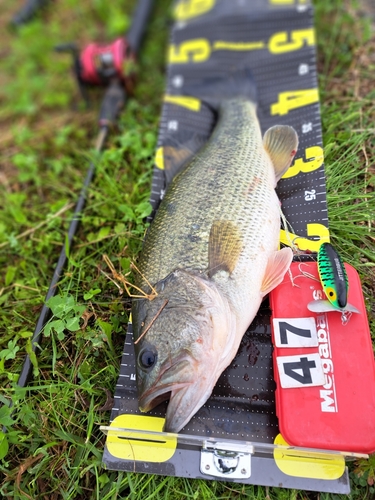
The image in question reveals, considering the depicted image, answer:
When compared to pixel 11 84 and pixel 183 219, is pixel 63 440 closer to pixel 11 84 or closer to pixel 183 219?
pixel 183 219

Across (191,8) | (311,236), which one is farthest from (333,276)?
(191,8)

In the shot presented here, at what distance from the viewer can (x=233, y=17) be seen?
13.7 ft

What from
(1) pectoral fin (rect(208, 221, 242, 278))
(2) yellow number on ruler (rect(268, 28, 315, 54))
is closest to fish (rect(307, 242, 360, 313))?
(1) pectoral fin (rect(208, 221, 242, 278))

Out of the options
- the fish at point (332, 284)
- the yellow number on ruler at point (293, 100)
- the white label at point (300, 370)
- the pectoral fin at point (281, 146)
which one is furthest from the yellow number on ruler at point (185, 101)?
the white label at point (300, 370)

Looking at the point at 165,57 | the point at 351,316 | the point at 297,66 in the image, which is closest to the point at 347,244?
the point at 351,316

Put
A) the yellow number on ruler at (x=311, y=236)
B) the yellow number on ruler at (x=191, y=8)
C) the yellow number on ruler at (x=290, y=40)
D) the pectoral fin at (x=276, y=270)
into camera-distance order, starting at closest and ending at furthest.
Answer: the pectoral fin at (x=276, y=270) < the yellow number on ruler at (x=311, y=236) < the yellow number on ruler at (x=290, y=40) < the yellow number on ruler at (x=191, y=8)

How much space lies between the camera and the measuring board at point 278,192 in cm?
221

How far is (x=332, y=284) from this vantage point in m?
2.31

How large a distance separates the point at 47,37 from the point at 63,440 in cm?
515

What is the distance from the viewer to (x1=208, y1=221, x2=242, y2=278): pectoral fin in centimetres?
239

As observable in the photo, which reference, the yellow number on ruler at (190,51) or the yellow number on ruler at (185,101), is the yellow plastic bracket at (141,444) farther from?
the yellow number on ruler at (190,51)

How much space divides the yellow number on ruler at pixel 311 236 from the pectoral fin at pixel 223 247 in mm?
484

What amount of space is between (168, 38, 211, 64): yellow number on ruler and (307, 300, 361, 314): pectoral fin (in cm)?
308

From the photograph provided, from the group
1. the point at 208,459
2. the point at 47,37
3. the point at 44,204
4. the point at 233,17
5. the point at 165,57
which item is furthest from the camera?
the point at 47,37
